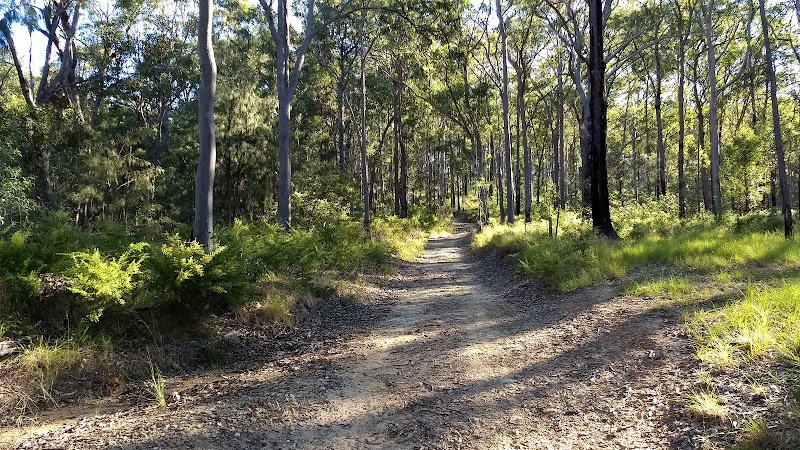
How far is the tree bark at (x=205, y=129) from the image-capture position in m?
7.14

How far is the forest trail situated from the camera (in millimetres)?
3309

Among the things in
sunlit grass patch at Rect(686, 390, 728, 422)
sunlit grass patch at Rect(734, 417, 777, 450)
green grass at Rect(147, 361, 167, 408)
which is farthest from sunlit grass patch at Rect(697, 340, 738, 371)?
green grass at Rect(147, 361, 167, 408)

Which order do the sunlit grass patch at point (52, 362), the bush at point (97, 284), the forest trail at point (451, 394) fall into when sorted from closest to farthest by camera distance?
the forest trail at point (451, 394)
the sunlit grass patch at point (52, 362)
the bush at point (97, 284)

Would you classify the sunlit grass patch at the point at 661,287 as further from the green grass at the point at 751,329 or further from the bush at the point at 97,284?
the bush at the point at 97,284

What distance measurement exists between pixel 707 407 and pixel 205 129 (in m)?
7.25

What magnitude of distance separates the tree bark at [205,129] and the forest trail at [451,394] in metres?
2.88

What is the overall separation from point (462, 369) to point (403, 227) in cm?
1821

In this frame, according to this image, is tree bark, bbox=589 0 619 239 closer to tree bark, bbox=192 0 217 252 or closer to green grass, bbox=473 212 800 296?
green grass, bbox=473 212 800 296

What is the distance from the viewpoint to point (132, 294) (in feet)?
17.0

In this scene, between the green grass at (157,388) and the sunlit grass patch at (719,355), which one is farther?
the green grass at (157,388)

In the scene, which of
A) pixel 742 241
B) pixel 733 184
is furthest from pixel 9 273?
pixel 733 184

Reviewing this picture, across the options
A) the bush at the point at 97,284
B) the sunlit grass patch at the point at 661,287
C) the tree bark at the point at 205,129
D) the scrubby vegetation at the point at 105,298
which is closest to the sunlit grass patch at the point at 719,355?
the sunlit grass patch at the point at 661,287

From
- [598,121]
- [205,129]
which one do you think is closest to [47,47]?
[205,129]

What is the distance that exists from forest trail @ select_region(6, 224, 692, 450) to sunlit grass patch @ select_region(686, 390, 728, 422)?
16cm
